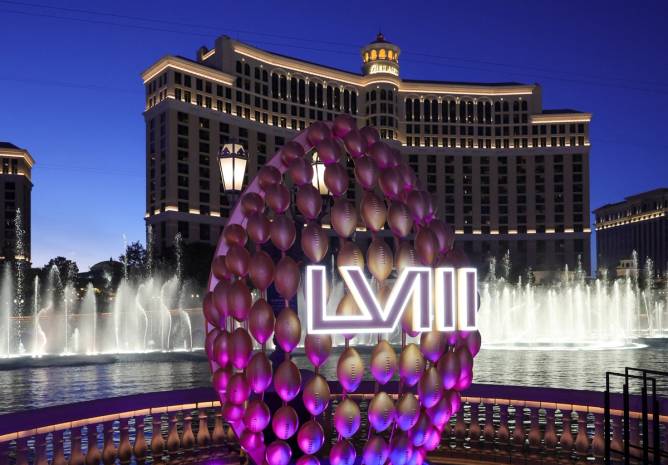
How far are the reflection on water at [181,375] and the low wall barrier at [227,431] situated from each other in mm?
9199

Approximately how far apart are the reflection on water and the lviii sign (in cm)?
1328

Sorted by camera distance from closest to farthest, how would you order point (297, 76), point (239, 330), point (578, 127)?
point (239, 330) < point (297, 76) < point (578, 127)

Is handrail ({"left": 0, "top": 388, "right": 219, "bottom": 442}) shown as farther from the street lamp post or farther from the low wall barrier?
the street lamp post

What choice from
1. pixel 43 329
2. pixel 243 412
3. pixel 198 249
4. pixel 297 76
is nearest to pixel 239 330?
pixel 243 412

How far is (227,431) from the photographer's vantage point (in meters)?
10.3

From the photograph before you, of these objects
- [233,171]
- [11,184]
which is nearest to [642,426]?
[233,171]

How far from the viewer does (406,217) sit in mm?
7613

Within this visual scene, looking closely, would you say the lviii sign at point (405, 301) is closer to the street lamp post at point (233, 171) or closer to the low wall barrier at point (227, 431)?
the low wall barrier at point (227, 431)

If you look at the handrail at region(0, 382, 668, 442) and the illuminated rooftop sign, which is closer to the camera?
the handrail at region(0, 382, 668, 442)

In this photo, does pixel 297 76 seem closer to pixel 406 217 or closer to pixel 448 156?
pixel 448 156

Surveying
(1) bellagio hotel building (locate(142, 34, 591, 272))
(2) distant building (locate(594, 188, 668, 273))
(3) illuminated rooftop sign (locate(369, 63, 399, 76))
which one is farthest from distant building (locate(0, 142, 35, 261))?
(2) distant building (locate(594, 188, 668, 273))

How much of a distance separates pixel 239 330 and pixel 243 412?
1015mm

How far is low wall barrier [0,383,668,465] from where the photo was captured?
8406 millimetres

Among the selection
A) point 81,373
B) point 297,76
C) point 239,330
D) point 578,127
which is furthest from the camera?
point 578,127
